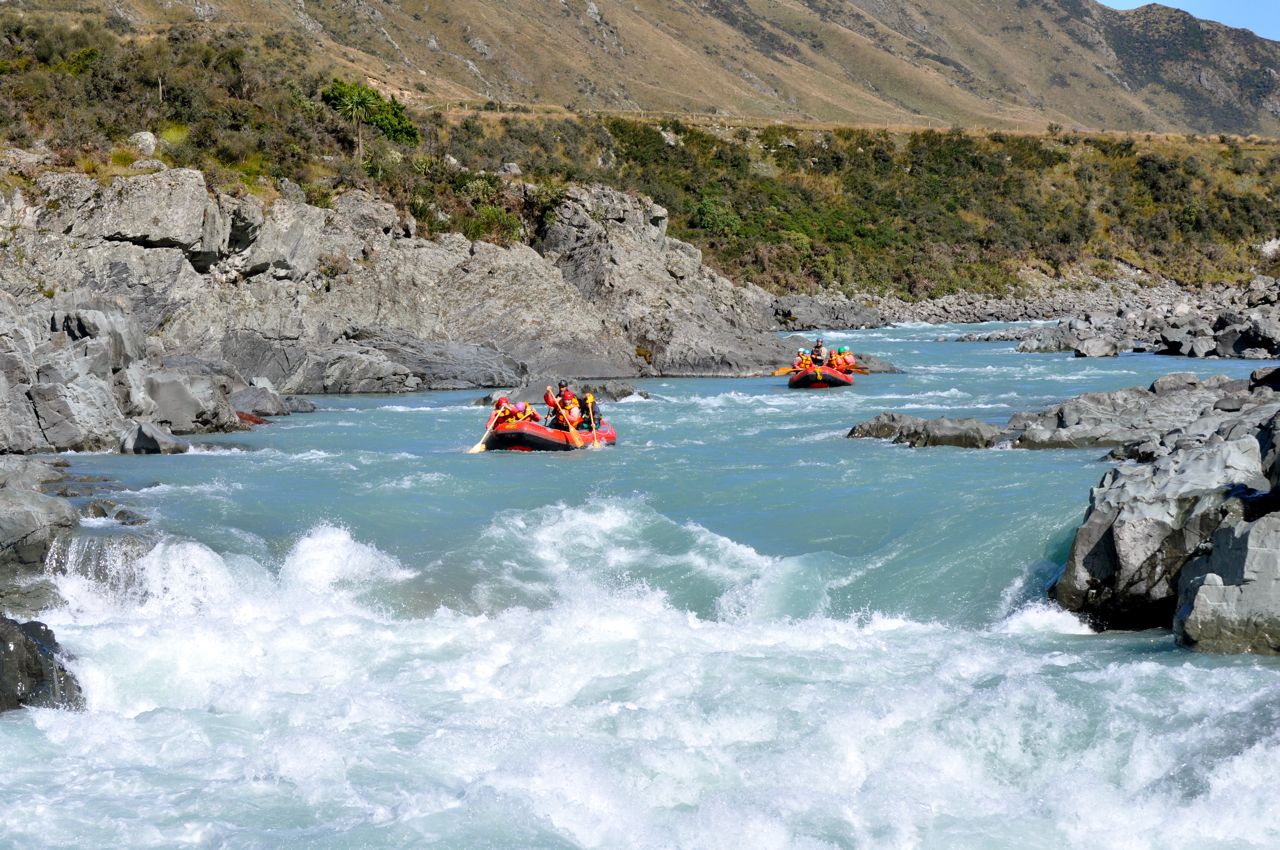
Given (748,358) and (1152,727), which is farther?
(748,358)

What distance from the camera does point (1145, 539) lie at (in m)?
10.1

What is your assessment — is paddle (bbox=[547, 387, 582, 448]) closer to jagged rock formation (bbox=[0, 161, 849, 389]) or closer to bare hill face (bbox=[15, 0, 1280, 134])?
jagged rock formation (bbox=[0, 161, 849, 389])

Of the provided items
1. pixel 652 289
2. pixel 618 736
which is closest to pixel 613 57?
pixel 652 289

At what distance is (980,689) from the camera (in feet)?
27.9

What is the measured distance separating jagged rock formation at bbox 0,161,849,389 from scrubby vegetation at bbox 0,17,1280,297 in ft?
6.92

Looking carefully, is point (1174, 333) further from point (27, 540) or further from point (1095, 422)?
point (27, 540)

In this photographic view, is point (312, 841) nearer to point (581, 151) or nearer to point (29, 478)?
point (29, 478)

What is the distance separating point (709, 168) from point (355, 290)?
4443cm

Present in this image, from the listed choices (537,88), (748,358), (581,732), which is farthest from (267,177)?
(537,88)

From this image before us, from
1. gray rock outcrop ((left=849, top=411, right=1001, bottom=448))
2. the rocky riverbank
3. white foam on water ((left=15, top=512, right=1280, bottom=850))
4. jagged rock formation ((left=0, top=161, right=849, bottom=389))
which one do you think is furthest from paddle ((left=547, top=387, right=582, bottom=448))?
the rocky riverbank

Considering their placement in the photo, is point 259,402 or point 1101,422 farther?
point 259,402

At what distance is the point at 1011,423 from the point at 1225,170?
74.3 m

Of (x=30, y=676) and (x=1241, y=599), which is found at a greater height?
(x=1241, y=599)

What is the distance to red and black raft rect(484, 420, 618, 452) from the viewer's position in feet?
66.4
